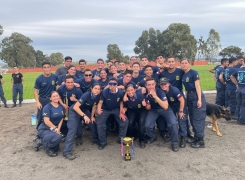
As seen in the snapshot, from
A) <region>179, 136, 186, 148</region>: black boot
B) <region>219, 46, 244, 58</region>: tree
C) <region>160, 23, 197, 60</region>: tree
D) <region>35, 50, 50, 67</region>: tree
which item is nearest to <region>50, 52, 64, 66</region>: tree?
<region>35, 50, 50, 67</region>: tree

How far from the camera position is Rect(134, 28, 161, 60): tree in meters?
57.8

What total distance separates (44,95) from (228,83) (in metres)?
5.97

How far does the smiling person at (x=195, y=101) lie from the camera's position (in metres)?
5.54

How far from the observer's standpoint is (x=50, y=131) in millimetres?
5371

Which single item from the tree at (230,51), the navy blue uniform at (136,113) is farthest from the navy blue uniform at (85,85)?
the tree at (230,51)

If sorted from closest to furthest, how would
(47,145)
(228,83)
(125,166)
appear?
(125,166) → (47,145) → (228,83)

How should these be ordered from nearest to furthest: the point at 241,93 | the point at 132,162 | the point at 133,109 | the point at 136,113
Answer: the point at 132,162 → the point at 133,109 → the point at 136,113 → the point at 241,93

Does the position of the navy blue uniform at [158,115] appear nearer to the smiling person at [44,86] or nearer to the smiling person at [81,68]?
the smiling person at [44,86]

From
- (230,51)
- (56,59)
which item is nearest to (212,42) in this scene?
(230,51)

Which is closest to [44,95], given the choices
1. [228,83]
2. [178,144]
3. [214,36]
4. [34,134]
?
[34,134]

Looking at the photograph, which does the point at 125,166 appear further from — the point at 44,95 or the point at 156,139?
the point at 44,95

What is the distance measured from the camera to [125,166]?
4680 mm

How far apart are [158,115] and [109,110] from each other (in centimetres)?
117

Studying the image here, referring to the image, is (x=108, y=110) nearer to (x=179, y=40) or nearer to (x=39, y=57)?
Result: (x=179, y=40)
